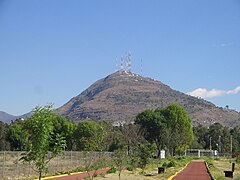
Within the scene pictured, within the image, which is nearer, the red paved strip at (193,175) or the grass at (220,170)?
the red paved strip at (193,175)

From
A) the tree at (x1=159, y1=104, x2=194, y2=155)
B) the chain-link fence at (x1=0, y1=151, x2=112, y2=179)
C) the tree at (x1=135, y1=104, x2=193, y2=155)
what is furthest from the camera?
the tree at (x1=159, y1=104, x2=194, y2=155)

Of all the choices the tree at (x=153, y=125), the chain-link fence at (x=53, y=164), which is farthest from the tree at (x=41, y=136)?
the tree at (x=153, y=125)

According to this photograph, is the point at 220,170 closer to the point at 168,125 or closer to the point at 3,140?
Result: the point at 168,125

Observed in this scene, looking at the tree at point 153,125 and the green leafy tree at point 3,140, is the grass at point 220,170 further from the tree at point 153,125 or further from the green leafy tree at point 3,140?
the green leafy tree at point 3,140

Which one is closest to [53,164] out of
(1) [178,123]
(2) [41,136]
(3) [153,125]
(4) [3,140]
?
(2) [41,136]

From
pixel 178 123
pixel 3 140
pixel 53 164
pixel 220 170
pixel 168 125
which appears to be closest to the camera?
pixel 53 164

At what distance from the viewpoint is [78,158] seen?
54906 mm

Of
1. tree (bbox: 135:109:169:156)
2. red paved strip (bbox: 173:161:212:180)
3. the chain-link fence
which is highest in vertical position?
tree (bbox: 135:109:169:156)

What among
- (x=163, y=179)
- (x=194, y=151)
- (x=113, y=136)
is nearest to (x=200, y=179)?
(x=163, y=179)

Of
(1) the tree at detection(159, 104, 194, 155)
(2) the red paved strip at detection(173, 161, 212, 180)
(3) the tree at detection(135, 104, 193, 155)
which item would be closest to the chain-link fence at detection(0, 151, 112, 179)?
(2) the red paved strip at detection(173, 161, 212, 180)

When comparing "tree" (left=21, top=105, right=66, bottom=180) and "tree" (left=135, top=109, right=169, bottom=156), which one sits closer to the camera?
"tree" (left=21, top=105, right=66, bottom=180)

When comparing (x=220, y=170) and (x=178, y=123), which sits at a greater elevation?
(x=178, y=123)

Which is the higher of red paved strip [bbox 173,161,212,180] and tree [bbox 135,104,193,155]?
tree [bbox 135,104,193,155]

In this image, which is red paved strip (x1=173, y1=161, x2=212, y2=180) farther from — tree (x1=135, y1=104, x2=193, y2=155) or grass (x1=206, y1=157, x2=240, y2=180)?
tree (x1=135, y1=104, x2=193, y2=155)
